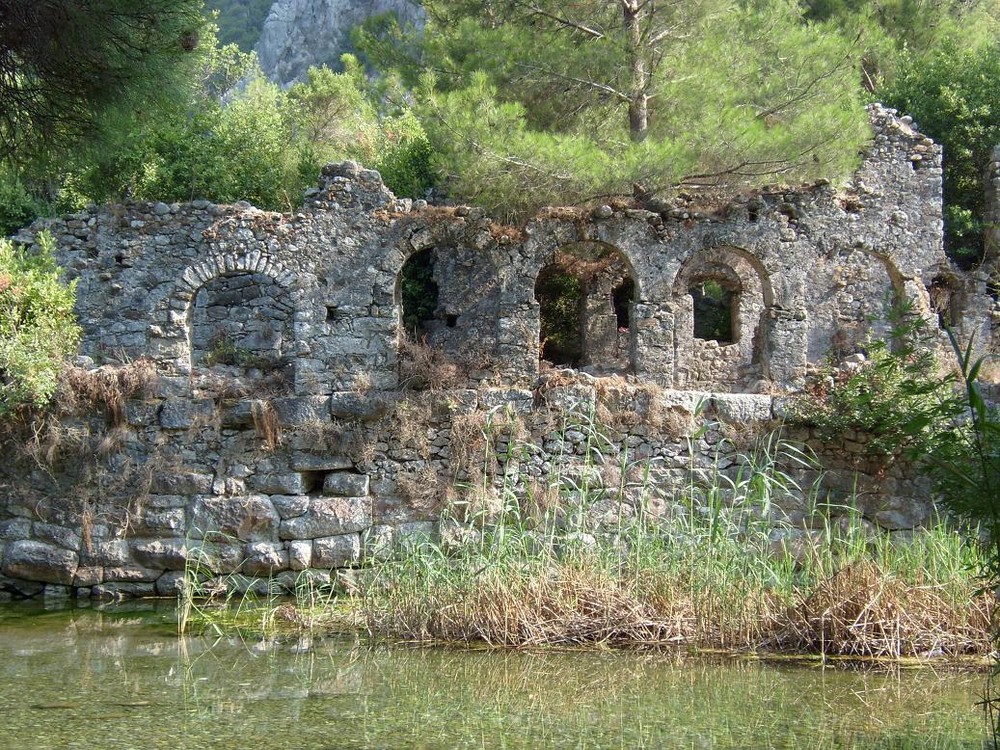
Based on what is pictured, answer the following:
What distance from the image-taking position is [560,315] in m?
17.9

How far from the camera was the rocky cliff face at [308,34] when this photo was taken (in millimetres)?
44031

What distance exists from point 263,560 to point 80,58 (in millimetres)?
5226

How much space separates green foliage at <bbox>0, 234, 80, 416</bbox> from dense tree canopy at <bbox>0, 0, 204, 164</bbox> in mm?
3913

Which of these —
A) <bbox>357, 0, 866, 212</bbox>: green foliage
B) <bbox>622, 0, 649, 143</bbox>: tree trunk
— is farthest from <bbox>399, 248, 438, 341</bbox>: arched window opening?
<bbox>622, 0, 649, 143</bbox>: tree trunk

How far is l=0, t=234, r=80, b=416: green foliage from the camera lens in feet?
34.0

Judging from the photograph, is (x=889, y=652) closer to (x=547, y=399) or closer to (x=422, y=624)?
(x=422, y=624)

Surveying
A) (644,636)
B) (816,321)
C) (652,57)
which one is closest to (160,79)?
(644,636)

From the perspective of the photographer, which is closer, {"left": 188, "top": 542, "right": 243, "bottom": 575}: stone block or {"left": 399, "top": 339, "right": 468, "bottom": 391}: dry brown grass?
{"left": 188, "top": 542, "right": 243, "bottom": 575}: stone block

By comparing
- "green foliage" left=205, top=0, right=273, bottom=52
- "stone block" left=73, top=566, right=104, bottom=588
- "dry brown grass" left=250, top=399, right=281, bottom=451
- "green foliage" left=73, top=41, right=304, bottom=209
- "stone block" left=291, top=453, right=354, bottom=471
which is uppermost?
"green foliage" left=205, top=0, right=273, bottom=52

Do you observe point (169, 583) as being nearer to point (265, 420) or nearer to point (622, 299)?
point (265, 420)

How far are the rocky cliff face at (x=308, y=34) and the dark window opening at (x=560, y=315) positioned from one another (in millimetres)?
28047

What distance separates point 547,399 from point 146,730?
19.5 ft

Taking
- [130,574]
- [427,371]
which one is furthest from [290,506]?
[427,371]

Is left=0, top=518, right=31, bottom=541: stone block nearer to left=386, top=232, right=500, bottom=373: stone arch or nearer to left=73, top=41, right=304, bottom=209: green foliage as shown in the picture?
left=386, top=232, right=500, bottom=373: stone arch
